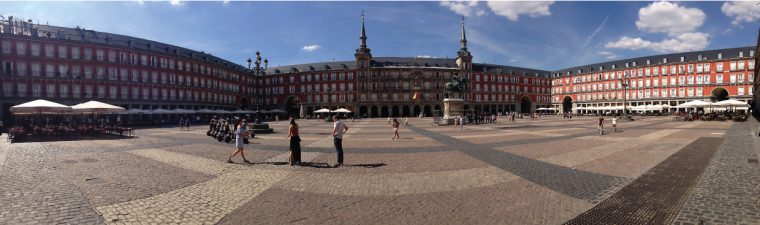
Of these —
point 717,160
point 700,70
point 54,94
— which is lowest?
point 717,160

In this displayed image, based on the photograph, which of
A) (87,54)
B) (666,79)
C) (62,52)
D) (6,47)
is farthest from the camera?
(666,79)

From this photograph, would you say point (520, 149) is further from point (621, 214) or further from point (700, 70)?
point (700, 70)

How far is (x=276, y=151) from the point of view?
13.4 m

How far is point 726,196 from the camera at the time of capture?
20.3ft

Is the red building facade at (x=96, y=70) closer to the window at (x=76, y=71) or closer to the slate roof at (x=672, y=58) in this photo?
the window at (x=76, y=71)

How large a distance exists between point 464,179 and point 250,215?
16.0 ft

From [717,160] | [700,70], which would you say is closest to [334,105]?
[717,160]

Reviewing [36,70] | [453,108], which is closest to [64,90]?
[36,70]

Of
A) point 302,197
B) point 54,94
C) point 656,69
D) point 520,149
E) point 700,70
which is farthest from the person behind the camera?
point 656,69

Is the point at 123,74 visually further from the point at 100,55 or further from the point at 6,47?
the point at 6,47

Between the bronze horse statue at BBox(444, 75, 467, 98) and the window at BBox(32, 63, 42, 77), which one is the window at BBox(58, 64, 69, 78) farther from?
the bronze horse statue at BBox(444, 75, 467, 98)

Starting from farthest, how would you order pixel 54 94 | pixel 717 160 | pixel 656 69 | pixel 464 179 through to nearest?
pixel 656 69 < pixel 54 94 < pixel 717 160 < pixel 464 179

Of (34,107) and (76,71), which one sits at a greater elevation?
(76,71)

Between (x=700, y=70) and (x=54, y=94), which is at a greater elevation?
(x=700, y=70)
